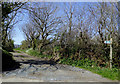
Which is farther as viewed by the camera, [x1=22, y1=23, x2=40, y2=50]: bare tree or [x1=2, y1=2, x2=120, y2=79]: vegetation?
[x1=22, y1=23, x2=40, y2=50]: bare tree

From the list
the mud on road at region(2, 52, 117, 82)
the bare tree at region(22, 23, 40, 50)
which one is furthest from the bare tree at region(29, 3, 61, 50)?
the mud on road at region(2, 52, 117, 82)

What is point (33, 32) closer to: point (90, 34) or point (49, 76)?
point (90, 34)

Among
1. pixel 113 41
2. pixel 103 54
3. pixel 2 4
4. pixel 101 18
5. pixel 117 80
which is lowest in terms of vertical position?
pixel 117 80

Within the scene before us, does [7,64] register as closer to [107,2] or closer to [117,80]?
[117,80]

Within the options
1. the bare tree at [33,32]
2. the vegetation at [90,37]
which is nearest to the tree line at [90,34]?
the vegetation at [90,37]

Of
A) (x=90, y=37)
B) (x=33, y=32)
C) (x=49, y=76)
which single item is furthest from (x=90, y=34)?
(x=33, y=32)

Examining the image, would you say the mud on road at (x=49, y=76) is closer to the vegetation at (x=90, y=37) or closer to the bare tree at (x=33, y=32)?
the vegetation at (x=90, y=37)

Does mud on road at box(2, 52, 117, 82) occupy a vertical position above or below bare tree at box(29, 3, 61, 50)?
below

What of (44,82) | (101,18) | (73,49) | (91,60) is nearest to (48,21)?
(73,49)

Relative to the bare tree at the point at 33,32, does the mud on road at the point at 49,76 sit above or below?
below

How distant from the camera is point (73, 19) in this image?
36.9 feet

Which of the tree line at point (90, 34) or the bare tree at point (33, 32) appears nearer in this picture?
the tree line at point (90, 34)

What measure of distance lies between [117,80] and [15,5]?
7.57m

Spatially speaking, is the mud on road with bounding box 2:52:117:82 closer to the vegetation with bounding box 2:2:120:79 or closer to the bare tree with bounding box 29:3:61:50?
the vegetation with bounding box 2:2:120:79
